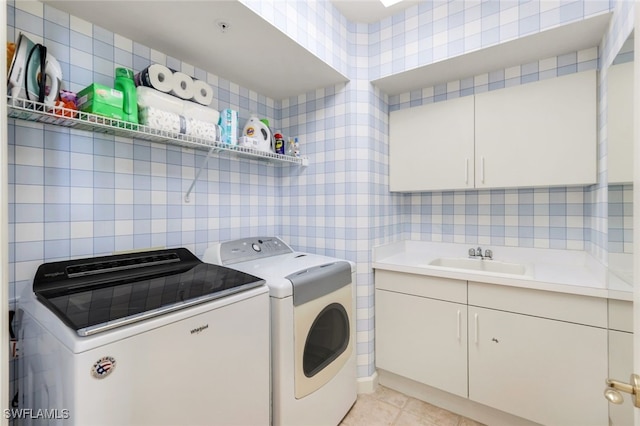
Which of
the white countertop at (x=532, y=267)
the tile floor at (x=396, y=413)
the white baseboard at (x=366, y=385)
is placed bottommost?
the tile floor at (x=396, y=413)

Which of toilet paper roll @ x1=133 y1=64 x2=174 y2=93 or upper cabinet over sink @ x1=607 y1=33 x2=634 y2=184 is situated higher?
toilet paper roll @ x1=133 y1=64 x2=174 y2=93

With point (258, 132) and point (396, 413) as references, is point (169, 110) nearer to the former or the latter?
point (258, 132)

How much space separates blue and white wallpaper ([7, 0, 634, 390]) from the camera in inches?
51.1

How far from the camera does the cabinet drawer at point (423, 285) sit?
1783mm

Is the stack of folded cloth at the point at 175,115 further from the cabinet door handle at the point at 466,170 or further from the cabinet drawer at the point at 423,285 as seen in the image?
the cabinet door handle at the point at 466,170

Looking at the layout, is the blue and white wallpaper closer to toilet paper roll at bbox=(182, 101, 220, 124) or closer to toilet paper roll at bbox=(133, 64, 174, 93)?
toilet paper roll at bbox=(133, 64, 174, 93)

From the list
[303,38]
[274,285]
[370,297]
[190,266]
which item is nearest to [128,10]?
[303,38]

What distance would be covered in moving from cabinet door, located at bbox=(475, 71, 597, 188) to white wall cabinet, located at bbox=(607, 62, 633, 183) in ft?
1.76

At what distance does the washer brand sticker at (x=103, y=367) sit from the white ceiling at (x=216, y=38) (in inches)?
55.0

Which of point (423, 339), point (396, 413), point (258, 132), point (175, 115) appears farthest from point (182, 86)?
point (396, 413)

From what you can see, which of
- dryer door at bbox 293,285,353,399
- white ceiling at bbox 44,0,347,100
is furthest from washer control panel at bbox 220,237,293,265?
white ceiling at bbox 44,0,347,100

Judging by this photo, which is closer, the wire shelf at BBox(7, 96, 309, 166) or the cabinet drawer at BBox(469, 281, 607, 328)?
the wire shelf at BBox(7, 96, 309, 166)

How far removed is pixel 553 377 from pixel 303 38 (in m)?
2.22

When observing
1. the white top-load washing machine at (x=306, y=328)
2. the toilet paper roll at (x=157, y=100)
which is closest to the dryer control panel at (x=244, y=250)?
the white top-load washing machine at (x=306, y=328)
